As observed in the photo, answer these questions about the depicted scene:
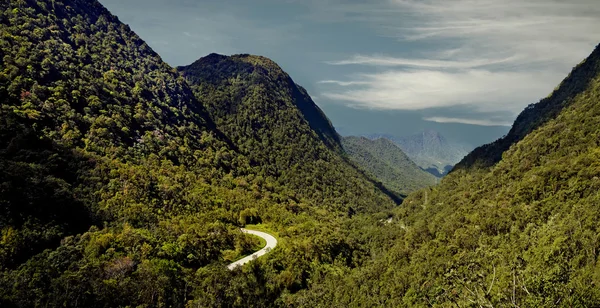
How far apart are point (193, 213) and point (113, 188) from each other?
21.6 m

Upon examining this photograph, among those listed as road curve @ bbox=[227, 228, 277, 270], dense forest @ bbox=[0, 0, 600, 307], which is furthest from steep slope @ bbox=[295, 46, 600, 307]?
road curve @ bbox=[227, 228, 277, 270]

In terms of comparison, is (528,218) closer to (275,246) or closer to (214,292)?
(275,246)

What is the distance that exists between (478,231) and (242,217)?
68.9 metres

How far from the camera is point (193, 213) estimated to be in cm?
9525

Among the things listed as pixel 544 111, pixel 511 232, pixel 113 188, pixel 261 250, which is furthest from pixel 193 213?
pixel 544 111

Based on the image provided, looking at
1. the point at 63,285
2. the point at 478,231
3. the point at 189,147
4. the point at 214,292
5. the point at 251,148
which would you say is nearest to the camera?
the point at 63,285

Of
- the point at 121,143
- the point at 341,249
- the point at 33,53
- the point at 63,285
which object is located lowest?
the point at 341,249

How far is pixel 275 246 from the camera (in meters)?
94.2

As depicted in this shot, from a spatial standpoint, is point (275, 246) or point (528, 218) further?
point (275, 246)

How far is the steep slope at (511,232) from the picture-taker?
60312mm

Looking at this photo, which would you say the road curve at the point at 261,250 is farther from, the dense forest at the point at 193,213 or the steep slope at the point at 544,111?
the steep slope at the point at 544,111

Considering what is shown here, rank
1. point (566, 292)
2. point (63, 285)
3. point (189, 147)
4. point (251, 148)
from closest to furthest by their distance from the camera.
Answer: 1. point (566, 292)
2. point (63, 285)
3. point (189, 147)
4. point (251, 148)

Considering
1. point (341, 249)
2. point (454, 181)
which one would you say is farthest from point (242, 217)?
point (454, 181)

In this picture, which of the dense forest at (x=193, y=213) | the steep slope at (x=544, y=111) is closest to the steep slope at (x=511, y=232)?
the dense forest at (x=193, y=213)
